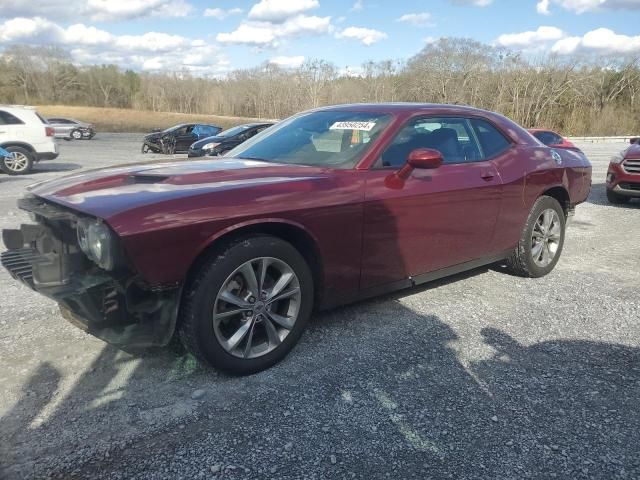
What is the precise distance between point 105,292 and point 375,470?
5.21 ft

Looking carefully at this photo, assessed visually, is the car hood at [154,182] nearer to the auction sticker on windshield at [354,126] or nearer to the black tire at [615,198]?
the auction sticker on windshield at [354,126]

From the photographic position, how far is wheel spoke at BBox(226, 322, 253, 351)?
116 inches

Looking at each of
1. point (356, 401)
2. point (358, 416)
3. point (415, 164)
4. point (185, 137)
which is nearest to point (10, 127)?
point (185, 137)

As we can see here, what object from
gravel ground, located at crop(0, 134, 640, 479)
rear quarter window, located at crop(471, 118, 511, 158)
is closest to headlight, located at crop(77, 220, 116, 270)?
gravel ground, located at crop(0, 134, 640, 479)

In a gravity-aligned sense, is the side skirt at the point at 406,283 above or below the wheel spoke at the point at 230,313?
below

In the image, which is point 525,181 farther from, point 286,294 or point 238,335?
point 238,335

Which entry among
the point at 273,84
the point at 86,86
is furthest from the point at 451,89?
the point at 86,86

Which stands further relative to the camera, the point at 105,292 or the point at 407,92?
the point at 407,92

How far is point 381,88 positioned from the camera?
57.9 metres

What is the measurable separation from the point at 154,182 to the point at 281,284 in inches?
38.3

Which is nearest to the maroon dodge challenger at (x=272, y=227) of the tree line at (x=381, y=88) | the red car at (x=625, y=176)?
the red car at (x=625, y=176)

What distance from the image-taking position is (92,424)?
2.55 metres

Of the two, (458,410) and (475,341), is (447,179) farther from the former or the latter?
(458,410)

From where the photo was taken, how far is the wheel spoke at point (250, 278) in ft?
9.55
